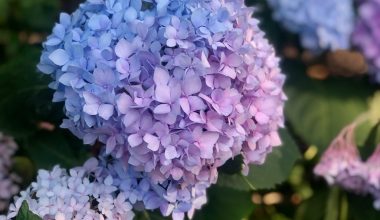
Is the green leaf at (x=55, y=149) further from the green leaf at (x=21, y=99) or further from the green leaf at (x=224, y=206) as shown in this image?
the green leaf at (x=224, y=206)

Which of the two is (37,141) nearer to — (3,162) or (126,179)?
(3,162)

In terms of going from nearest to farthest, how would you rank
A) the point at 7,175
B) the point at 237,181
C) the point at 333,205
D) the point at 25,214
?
the point at 25,214 < the point at 237,181 < the point at 7,175 < the point at 333,205

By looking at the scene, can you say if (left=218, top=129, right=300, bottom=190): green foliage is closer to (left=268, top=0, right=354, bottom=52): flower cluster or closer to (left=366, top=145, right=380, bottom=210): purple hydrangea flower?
(left=366, top=145, right=380, bottom=210): purple hydrangea flower

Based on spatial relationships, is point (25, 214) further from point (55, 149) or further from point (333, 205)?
point (333, 205)

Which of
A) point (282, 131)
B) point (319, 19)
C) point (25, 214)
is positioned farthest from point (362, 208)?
point (25, 214)

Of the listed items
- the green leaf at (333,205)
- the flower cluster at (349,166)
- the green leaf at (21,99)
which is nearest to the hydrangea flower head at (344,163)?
the flower cluster at (349,166)

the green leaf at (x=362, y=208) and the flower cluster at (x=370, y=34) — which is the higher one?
the flower cluster at (x=370, y=34)
